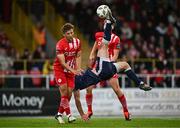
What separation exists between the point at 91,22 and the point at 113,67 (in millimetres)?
14428

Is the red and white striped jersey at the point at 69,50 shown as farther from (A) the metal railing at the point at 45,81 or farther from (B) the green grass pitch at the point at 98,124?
(A) the metal railing at the point at 45,81

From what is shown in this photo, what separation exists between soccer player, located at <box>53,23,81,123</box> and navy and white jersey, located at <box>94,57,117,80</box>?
1.54 feet

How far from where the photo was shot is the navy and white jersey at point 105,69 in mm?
19156

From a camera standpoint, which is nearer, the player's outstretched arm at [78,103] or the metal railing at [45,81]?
the player's outstretched arm at [78,103]

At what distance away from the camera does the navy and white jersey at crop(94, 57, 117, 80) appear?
19156 millimetres

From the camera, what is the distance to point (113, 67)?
754 inches

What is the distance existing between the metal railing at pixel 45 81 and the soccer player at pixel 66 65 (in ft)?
26.3

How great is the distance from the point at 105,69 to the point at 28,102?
24.5 ft

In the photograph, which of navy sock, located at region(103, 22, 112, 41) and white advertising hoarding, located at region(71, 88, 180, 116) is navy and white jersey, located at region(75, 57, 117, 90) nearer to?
navy sock, located at region(103, 22, 112, 41)

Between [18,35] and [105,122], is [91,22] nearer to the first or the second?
[18,35]

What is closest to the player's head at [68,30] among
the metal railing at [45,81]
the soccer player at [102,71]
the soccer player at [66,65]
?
the soccer player at [66,65]

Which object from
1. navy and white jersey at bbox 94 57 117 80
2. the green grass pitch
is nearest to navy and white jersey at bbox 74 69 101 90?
navy and white jersey at bbox 94 57 117 80

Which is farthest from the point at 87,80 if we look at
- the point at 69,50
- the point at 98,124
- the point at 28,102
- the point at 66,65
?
the point at 28,102

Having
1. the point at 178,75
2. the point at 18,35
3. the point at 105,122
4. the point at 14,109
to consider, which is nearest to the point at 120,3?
the point at 18,35
